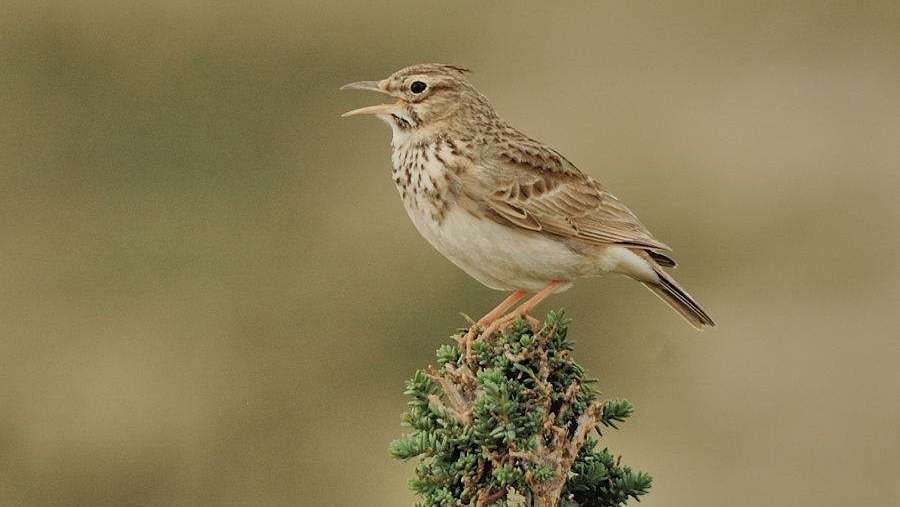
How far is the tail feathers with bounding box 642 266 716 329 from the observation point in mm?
6336

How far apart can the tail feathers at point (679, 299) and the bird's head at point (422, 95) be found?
108cm

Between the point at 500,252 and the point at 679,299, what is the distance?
0.84m

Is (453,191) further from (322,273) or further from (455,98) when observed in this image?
(322,273)

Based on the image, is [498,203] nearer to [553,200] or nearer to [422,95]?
[553,200]

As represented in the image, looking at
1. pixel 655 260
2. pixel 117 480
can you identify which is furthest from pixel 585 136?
pixel 655 260

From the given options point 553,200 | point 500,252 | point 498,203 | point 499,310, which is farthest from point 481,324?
point 553,200

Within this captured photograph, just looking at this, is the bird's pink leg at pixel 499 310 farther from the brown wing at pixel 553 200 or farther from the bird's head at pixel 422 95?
the bird's head at pixel 422 95

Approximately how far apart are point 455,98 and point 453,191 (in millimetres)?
495

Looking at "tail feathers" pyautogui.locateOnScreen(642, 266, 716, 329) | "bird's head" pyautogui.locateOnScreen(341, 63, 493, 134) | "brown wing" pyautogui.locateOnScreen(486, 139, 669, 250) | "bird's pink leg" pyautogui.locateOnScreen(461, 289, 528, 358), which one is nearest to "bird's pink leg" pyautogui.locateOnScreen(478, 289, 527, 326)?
"bird's pink leg" pyautogui.locateOnScreen(461, 289, 528, 358)

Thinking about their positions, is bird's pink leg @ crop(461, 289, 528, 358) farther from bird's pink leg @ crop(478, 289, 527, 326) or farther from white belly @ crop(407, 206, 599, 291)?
white belly @ crop(407, 206, 599, 291)

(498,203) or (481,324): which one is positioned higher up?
(498,203)

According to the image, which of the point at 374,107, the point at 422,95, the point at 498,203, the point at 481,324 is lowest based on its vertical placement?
the point at 481,324

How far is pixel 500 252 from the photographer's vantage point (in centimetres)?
604

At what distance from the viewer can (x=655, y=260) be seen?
6.45 meters
